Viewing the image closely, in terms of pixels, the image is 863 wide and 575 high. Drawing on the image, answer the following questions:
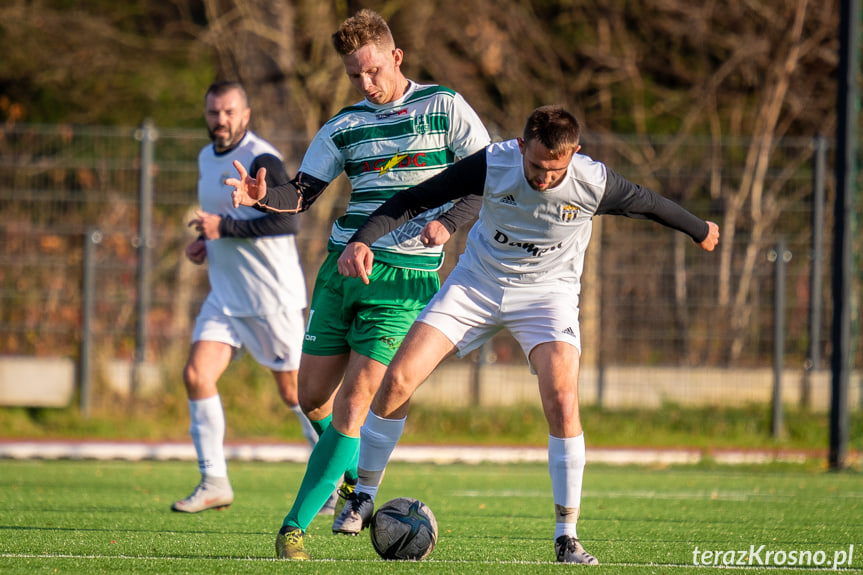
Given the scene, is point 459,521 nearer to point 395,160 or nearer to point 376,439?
point 376,439

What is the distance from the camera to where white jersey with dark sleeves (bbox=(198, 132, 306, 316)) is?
719cm

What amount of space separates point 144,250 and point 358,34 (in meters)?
7.82

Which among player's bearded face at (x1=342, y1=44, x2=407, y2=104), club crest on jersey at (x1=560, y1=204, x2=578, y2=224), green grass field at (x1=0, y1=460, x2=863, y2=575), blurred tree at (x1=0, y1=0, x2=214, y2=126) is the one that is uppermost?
blurred tree at (x1=0, y1=0, x2=214, y2=126)

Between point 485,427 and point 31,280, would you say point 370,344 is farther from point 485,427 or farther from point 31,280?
point 31,280

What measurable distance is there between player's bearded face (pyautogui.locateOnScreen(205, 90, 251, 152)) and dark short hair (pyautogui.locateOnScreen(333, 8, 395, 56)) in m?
1.74

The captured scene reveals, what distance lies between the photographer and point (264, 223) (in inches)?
273

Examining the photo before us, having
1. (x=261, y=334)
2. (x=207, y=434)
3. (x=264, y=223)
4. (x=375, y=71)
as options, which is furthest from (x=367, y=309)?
(x=207, y=434)

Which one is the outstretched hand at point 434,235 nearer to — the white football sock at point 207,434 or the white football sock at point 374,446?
the white football sock at point 374,446

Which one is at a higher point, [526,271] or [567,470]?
[526,271]

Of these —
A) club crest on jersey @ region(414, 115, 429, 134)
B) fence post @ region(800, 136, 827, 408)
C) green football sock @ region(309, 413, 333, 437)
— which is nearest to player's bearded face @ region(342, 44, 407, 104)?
club crest on jersey @ region(414, 115, 429, 134)

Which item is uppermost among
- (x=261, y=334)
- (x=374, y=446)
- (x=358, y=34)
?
(x=358, y=34)

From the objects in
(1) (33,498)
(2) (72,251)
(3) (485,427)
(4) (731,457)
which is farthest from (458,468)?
(2) (72,251)

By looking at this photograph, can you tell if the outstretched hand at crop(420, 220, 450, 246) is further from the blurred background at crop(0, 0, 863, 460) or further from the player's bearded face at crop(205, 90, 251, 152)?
the blurred background at crop(0, 0, 863, 460)

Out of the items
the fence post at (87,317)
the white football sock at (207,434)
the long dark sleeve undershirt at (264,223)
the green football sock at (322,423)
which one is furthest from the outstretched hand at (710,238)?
the fence post at (87,317)
